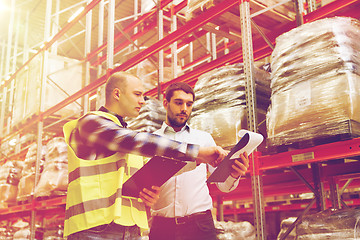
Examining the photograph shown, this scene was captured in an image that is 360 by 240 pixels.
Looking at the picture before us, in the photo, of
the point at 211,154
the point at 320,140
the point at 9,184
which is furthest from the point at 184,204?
the point at 9,184

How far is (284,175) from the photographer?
4.60 meters

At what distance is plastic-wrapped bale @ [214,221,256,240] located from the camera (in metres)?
3.97

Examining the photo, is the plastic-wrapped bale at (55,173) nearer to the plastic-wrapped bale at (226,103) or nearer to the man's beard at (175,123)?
the plastic-wrapped bale at (226,103)

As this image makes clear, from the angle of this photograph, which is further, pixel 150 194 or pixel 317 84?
pixel 317 84

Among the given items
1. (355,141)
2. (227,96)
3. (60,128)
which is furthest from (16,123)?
(355,141)

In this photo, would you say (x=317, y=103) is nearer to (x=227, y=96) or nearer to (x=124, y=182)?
(x=227, y=96)

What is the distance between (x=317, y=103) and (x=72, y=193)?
5.94 ft

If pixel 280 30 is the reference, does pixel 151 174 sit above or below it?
below

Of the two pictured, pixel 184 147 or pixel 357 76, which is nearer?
pixel 184 147

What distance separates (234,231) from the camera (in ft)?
13.1

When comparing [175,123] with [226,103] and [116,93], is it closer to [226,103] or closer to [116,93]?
[226,103]

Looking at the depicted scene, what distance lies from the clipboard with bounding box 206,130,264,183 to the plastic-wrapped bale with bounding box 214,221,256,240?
197 cm

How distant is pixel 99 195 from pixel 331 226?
1.74m

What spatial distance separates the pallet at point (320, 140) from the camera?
8.18ft
